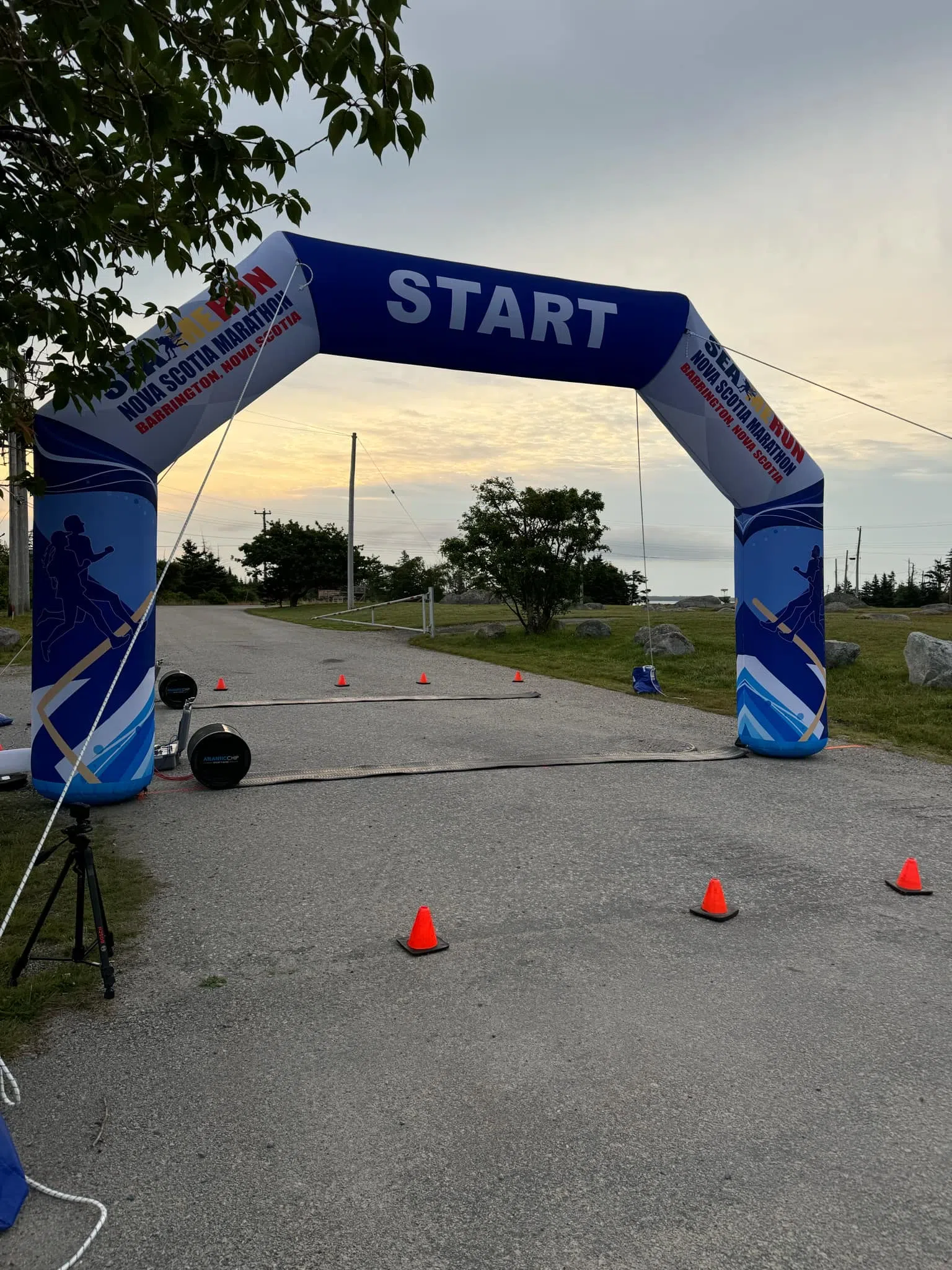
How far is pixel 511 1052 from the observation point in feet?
11.7

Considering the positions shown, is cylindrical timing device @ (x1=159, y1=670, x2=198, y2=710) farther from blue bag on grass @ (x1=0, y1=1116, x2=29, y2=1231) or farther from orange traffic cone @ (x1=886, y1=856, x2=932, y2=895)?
blue bag on grass @ (x1=0, y1=1116, x2=29, y2=1231)

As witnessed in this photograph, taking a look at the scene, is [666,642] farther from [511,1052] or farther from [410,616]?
[511,1052]

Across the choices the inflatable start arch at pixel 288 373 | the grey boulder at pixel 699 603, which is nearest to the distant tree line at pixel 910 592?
the grey boulder at pixel 699 603

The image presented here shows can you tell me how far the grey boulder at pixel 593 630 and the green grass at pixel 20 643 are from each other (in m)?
Result: 11.9

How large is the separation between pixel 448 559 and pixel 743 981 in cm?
1787

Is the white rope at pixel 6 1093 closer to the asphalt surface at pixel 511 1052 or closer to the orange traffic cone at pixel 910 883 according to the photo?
the asphalt surface at pixel 511 1052

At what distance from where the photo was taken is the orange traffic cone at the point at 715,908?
4969mm

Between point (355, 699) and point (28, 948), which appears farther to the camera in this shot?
point (355, 699)

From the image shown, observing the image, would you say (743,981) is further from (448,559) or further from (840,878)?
(448,559)

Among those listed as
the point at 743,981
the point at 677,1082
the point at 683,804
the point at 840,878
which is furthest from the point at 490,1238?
the point at 683,804

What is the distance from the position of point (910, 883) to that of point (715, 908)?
1.42 m

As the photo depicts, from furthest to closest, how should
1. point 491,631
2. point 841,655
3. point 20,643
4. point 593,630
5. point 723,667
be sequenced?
point 491,631 < point 593,630 < point 20,643 < point 723,667 < point 841,655

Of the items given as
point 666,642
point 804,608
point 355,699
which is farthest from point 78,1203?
point 666,642

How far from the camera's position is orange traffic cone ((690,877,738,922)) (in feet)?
16.3
